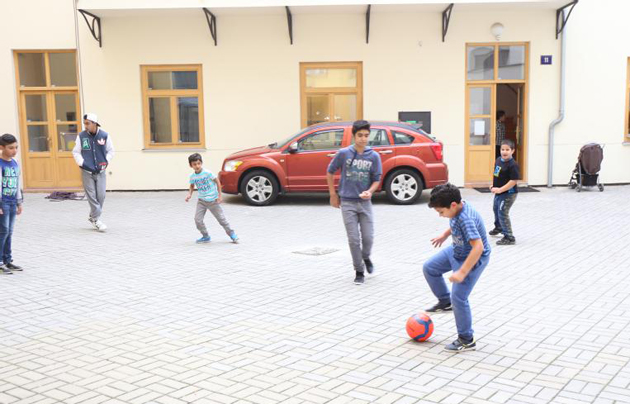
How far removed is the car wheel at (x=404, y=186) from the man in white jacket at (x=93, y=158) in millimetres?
5586

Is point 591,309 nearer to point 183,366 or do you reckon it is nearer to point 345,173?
point 345,173

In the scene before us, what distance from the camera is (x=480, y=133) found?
16.3 metres

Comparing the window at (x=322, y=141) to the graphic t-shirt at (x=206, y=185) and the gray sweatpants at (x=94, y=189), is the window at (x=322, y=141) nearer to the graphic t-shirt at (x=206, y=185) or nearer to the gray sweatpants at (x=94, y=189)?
the graphic t-shirt at (x=206, y=185)

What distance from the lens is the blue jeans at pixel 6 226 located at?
7.90m

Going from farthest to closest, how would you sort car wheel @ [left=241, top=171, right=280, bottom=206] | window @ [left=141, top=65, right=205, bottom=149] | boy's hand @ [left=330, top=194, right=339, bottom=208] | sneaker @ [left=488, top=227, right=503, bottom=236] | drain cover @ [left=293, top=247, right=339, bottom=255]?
window @ [left=141, top=65, right=205, bottom=149] → car wheel @ [left=241, top=171, right=280, bottom=206] → sneaker @ [left=488, top=227, right=503, bottom=236] → drain cover @ [left=293, top=247, right=339, bottom=255] → boy's hand @ [left=330, top=194, right=339, bottom=208]

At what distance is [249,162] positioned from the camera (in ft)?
45.0

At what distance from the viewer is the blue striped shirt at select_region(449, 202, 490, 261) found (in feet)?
16.5

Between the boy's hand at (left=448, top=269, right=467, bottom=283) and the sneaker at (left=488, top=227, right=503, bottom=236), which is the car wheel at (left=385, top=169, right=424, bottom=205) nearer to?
the sneaker at (left=488, top=227, right=503, bottom=236)

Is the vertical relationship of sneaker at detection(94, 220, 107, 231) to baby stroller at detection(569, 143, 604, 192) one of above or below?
below

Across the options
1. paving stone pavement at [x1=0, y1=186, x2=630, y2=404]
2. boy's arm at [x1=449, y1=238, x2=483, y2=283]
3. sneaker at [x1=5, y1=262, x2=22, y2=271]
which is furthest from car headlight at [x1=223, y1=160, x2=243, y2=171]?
boy's arm at [x1=449, y1=238, x2=483, y2=283]

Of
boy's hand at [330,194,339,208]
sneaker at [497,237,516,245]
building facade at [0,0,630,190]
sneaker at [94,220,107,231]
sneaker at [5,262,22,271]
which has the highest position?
building facade at [0,0,630,190]

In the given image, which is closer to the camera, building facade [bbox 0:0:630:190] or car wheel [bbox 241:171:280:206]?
car wheel [bbox 241:171:280:206]

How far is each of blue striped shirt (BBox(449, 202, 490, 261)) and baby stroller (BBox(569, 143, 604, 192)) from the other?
36.3 feet

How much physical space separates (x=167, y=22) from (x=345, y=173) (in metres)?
10.0
